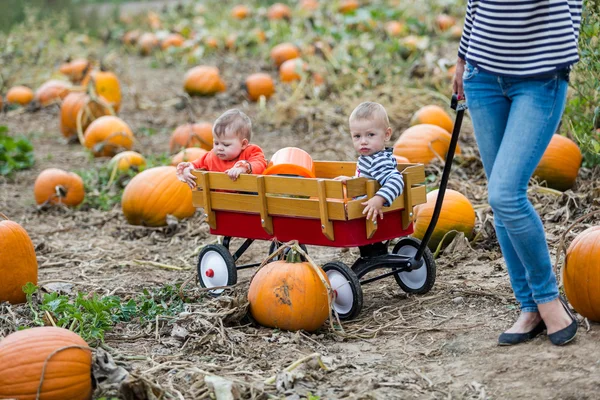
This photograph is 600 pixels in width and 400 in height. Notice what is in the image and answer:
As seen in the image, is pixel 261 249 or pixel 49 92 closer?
pixel 261 249

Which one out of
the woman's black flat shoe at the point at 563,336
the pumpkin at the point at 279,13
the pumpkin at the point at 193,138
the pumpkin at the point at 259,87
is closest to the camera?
the woman's black flat shoe at the point at 563,336

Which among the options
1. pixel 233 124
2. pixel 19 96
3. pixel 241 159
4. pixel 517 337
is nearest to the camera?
pixel 517 337

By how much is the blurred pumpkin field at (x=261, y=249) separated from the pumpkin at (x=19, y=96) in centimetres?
4

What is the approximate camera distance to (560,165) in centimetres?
605

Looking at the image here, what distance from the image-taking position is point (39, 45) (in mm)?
13727

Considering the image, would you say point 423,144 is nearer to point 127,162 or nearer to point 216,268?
point 216,268

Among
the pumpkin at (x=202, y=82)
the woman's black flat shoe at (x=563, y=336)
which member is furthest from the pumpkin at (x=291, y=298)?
the pumpkin at (x=202, y=82)

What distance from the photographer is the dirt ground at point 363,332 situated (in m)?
3.40

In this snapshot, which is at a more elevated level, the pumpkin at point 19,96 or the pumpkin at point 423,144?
the pumpkin at point 19,96

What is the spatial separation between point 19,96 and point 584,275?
376 inches

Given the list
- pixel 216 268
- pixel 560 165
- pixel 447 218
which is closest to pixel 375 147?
pixel 447 218

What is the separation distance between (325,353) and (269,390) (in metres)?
0.55

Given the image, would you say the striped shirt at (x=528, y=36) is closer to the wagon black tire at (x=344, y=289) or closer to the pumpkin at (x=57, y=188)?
the wagon black tire at (x=344, y=289)

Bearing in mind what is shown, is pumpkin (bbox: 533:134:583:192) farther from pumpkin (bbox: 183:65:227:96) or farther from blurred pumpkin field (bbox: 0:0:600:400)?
pumpkin (bbox: 183:65:227:96)
